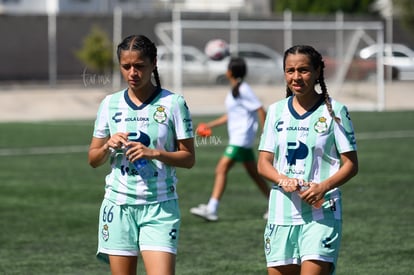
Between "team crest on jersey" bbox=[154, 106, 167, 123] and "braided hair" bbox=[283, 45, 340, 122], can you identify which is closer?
"braided hair" bbox=[283, 45, 340, 122]

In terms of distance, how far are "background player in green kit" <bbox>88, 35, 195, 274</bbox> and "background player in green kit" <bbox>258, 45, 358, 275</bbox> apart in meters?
0.60

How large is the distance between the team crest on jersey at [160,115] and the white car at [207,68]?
28.5 metres

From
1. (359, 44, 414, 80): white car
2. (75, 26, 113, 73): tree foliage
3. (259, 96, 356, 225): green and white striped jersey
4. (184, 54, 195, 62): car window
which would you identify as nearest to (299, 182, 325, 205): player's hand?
(259, 96, 356, 225): green and white striped jersey

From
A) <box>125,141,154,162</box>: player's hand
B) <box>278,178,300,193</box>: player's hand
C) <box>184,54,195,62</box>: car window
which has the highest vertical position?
<box>184,54,195,62</box>: car window

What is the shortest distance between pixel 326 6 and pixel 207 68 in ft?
88.3

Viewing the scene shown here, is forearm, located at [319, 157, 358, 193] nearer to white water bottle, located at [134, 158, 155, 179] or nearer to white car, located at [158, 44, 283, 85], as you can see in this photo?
white water bottle, located at [134, 158, 155, 179]

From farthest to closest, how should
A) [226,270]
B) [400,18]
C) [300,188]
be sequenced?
[400,18]
[226,270]
[300,188]

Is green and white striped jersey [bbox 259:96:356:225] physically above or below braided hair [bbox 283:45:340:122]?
below

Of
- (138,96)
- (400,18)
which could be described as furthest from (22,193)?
(400,18)

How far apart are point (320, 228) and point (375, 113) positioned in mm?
30016

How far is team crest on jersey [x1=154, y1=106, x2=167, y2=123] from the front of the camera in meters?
6.46

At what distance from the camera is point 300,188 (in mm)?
6203

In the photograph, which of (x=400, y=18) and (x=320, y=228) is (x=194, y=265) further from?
(x=400, y=18)

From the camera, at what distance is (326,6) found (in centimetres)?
6134
